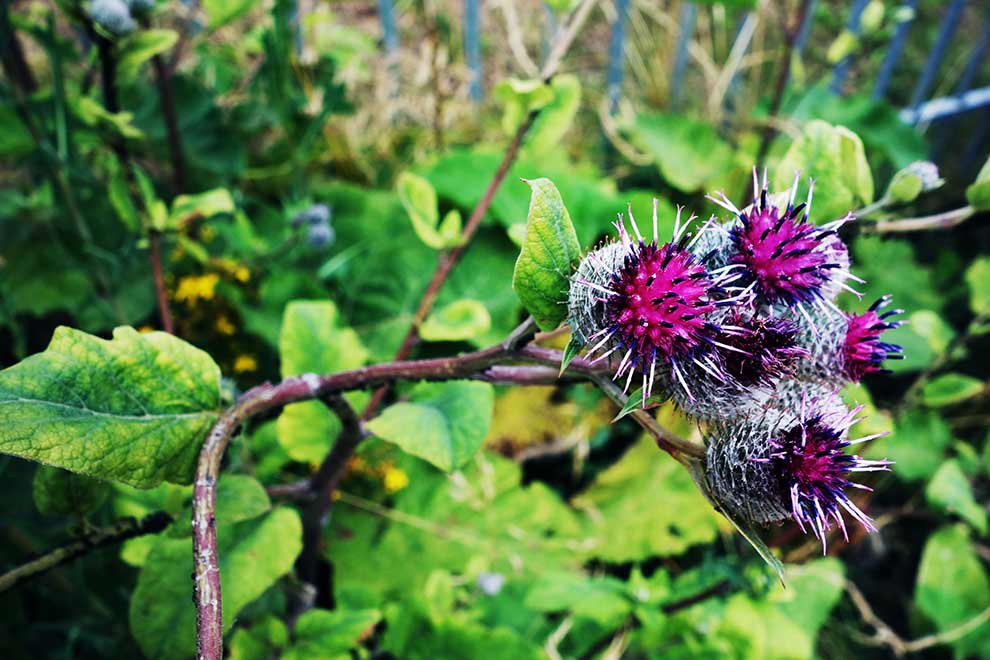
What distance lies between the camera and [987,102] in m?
2.73

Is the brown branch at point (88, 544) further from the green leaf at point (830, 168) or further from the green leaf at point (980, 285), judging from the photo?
the green leaf at point (980, 285)

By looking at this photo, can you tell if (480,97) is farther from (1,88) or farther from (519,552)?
(519,552)

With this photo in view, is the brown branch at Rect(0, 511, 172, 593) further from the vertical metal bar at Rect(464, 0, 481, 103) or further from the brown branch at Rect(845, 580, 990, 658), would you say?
the vertical metal bar at Rect(464, 0, 481, 103)

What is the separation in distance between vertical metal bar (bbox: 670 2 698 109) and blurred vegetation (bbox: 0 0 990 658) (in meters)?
0.35

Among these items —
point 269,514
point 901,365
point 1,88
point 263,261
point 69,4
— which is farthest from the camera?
point 901,365

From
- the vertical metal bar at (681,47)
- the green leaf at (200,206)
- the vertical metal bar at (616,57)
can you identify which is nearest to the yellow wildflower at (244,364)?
the green leaf at (200,206)

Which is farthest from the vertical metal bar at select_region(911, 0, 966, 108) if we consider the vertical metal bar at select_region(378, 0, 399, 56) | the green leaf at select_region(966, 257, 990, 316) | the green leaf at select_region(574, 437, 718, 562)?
the vertical metal bar at select_region(378, 0, 399, 56)

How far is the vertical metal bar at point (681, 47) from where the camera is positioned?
2805 millimetres

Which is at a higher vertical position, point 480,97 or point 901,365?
point 480,97

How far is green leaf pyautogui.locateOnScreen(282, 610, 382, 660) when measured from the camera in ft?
3.29

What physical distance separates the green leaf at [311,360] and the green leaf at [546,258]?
0.54 meters

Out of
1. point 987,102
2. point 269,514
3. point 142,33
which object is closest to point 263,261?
point 142,33

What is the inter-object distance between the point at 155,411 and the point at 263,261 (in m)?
1.00

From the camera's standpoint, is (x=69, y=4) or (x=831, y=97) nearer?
(x=69, y=4)
